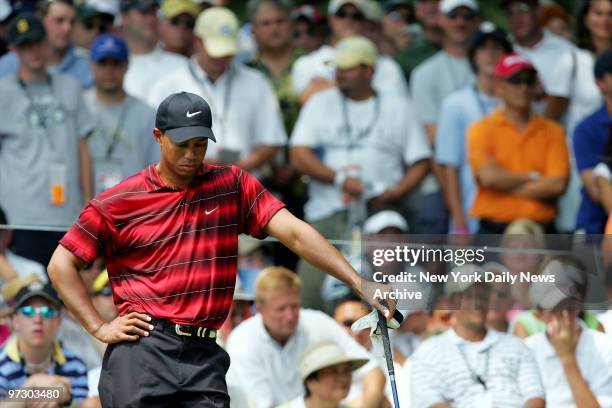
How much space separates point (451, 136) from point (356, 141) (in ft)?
2.66

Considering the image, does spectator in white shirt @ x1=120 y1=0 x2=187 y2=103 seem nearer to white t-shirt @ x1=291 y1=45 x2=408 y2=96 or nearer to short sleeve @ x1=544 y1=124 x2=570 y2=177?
white t-shirt @ x1=291 y1=45 x2=408 y2=96

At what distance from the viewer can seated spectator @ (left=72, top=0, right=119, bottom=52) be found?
13.4m

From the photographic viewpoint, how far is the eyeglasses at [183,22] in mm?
13547

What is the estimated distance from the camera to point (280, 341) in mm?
10133

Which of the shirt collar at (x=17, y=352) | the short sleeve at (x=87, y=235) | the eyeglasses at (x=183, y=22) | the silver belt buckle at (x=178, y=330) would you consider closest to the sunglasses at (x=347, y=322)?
the shirt collar at (x=17, y=352)

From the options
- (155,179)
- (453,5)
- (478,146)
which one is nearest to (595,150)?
(478,146)

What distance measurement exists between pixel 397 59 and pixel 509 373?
511 cm

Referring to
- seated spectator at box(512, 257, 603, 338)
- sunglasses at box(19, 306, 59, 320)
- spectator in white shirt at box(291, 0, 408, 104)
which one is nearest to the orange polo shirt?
spectator in white shirt at box(291, 0, 408, 104)

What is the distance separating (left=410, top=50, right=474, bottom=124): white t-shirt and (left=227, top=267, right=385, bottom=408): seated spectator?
329 cm

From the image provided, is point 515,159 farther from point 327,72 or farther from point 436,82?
point 327,72

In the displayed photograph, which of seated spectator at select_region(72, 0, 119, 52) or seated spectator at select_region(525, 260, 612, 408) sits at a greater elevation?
seated spectator at select_region(72, 0, 119, 52)

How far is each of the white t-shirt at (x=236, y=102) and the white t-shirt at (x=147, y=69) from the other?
0.34 m

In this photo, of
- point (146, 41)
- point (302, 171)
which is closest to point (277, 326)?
point (302, 171)

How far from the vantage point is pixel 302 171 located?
1241 cm
